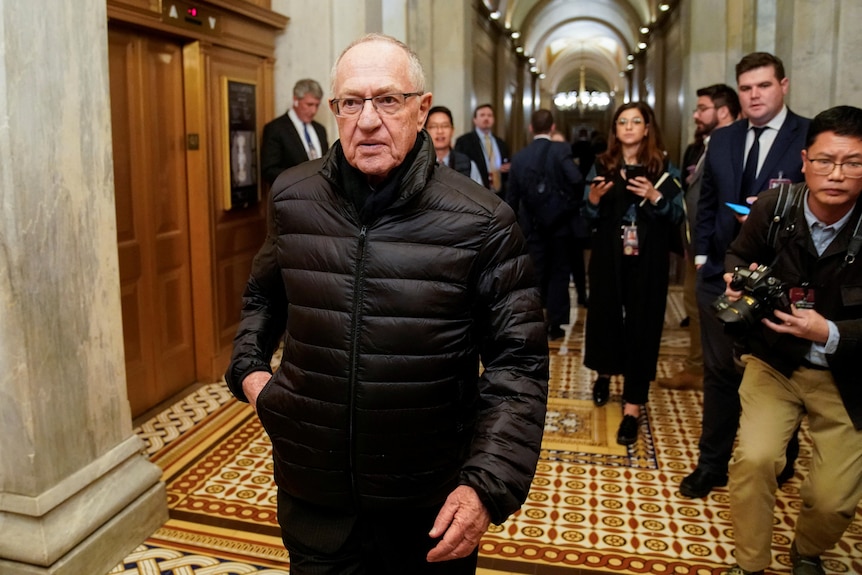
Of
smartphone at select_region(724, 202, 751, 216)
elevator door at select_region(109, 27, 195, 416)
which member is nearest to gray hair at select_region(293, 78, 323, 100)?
elevator door at select_region(109, 27, 195, 416)

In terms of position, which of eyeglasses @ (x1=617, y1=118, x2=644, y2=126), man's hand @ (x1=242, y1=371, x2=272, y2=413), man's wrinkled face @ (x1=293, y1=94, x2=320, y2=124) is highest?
man's wrinkled face @ (x1=293, y1=94, x2=320, y2=124)

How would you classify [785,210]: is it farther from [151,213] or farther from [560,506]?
[151,213]

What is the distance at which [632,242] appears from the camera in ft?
15.9

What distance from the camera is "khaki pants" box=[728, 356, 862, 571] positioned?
300cm

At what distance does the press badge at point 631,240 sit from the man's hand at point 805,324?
198 centimetres

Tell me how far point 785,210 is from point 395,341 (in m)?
1.90

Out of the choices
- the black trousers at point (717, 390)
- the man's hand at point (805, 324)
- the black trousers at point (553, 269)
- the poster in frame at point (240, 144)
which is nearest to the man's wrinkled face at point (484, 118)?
the black trousers at point (553, 269)

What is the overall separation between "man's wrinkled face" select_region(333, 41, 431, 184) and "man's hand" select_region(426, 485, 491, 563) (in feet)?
2.59

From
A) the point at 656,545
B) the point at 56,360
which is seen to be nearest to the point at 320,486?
the point at 56,360

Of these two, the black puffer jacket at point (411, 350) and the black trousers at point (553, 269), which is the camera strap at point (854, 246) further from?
the black trousers at point (553, 269)

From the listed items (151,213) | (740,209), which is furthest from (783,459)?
(151,213)

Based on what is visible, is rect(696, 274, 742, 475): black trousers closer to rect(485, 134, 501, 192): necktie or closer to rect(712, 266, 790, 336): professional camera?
rect(712, 266, 790, 336): professional camera

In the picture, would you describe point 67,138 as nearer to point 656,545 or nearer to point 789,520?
point 656,545

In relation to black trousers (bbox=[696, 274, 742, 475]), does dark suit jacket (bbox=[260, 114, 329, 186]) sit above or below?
above
